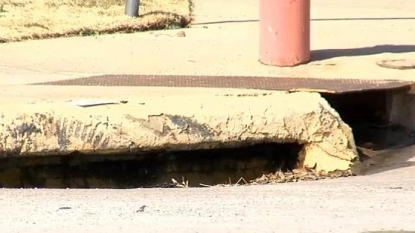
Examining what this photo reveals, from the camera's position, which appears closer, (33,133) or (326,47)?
(33,133)

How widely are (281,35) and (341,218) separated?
4.15 metres

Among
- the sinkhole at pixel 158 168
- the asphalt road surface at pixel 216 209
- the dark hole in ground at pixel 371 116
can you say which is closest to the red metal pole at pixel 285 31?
the dark hole in ground at pixel 371 116

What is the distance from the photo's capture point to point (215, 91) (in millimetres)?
7594

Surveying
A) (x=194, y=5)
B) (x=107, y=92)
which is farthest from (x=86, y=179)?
(x=194, y=5)

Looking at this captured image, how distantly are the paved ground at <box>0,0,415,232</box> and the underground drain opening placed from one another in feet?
2.22

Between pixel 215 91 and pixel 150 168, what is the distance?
97 centimetres

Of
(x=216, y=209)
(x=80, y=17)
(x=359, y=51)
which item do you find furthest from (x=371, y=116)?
(x=80, y=17)

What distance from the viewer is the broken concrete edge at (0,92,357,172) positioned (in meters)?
6.46

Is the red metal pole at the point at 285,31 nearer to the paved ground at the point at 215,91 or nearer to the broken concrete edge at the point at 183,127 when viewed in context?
the paved ground at the point at 215,91

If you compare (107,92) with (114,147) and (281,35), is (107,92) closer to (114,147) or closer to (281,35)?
(114,147)

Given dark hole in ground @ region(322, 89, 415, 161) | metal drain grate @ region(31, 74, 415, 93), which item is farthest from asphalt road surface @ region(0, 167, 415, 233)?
metal drain grate @ region(31, 74, 415, 93)

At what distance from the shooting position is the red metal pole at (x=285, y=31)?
8695mm

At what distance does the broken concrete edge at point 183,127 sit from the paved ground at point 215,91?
604 mm

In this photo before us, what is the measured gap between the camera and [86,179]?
6824 mm
